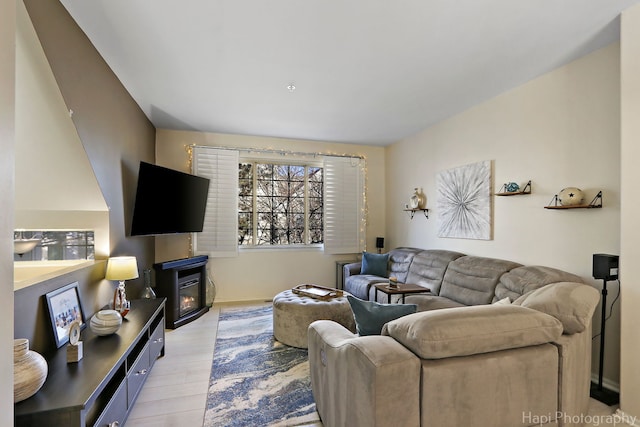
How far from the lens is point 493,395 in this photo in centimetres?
142

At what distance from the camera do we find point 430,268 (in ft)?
12.7

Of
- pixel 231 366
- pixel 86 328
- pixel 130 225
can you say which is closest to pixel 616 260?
pixel 231 366

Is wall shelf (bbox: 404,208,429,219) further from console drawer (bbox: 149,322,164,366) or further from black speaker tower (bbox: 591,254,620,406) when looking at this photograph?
console drawer (bbox: 149,322,164,366)

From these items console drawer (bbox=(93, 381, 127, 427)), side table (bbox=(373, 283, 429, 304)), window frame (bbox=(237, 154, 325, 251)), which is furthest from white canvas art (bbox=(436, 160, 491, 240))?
console drawer (bbox=(93, 381, 127, 427))

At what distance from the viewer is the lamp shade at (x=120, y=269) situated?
2572mm

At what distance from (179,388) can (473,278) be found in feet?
9.71

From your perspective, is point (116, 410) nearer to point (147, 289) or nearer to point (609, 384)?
point (147, 289)

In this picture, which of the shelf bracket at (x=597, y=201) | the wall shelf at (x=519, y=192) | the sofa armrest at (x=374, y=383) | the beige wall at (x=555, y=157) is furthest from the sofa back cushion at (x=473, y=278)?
the sofa armrest at (x=374, y=383)

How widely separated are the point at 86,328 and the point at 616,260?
389cm

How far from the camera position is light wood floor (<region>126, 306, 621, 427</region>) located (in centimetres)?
206

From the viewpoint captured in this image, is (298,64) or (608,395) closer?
(608,395)

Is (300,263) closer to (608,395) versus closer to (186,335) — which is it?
(186,335)

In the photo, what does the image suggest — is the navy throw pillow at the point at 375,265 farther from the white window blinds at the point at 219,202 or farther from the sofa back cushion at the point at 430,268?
the white window blinds at the point at 219,202

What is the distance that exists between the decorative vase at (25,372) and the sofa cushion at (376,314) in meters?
1.62
